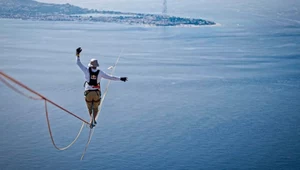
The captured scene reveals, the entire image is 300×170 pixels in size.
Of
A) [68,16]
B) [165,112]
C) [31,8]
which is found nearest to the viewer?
[165,112]

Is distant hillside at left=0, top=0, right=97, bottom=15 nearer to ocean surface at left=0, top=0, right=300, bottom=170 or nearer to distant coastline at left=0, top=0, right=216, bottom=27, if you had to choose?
distant coastline at left=0, top=0, right=216, bottom=27

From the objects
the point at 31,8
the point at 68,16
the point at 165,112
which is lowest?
the point at 165,112

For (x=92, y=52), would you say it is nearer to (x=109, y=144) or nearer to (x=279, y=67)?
(x=279, y=67)

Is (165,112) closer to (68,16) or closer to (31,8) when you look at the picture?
(68,16)

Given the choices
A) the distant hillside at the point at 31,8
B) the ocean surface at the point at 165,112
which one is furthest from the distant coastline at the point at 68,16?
the ocean surface at the point at 165,112

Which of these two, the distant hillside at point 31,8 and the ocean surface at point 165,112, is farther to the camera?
the distant hillside at point 31,8

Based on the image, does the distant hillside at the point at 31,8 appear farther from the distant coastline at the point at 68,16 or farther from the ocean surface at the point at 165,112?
the ocean surface at the point at 165,112

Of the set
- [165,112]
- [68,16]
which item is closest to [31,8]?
[68,16]
